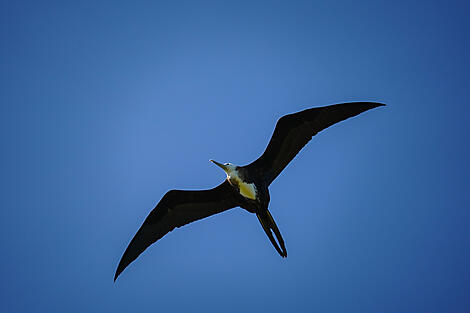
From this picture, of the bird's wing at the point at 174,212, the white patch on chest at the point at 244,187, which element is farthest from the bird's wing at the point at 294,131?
the bird's wing at the point at 174,212

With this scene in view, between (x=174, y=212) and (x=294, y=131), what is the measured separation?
6.93ft

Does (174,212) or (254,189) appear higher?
(174,212)

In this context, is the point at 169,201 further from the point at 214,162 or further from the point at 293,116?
the point at 293,116

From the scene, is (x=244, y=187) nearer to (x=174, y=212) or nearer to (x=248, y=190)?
(x=248, y=190)

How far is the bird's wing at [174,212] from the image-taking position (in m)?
5.92

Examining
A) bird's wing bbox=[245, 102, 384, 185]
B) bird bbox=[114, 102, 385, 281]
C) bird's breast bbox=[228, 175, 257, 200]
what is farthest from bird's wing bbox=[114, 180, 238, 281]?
bird's wing bbox=[245, 102, 384, 185]

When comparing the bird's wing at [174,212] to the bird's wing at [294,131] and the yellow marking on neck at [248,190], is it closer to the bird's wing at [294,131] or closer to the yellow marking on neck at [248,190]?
the yellow marking on neck at [248,190]

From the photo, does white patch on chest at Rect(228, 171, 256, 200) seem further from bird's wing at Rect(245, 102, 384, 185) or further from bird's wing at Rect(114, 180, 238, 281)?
bird's wing at Rect(114, 180, 238, 281)

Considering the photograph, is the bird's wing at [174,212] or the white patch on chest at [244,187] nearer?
the white patch on chest at [244,187]

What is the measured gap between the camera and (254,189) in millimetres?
5523

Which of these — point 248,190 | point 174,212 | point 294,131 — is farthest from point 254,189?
point 174,212

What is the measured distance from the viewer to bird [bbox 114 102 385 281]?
216 inches

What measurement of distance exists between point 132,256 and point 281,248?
2.22 m

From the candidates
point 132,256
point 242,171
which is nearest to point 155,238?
point 132,256
